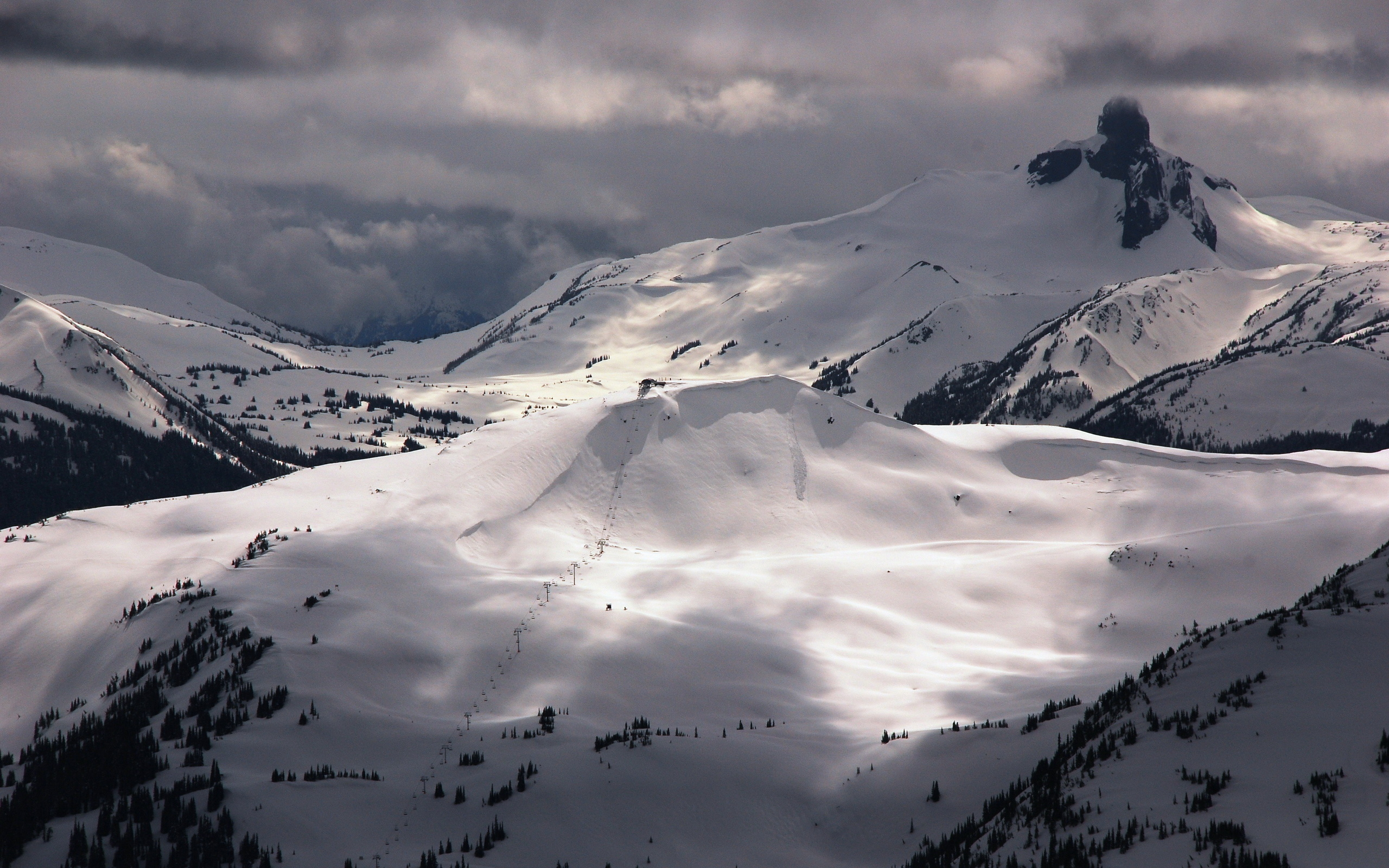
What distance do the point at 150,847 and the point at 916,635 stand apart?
93317 mm

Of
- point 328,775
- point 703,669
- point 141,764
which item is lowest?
point 328,775

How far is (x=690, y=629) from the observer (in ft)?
429

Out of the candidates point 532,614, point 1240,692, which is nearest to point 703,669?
point 532,614

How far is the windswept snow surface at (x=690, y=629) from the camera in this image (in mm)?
77438

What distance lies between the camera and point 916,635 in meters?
137

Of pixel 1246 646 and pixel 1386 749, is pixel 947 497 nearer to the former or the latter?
pixel 1246 646

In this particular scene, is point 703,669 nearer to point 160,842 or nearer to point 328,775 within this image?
point 328,775

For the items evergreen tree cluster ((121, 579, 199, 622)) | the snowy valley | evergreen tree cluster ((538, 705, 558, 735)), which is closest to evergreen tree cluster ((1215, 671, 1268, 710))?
the snowy valley

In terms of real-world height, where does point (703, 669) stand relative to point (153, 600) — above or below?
below

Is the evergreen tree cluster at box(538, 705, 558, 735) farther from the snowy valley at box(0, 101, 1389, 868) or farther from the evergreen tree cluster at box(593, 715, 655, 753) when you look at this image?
the evergreen tree cluster at box(593, 715, 655, 753)

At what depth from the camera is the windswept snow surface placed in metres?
77.4

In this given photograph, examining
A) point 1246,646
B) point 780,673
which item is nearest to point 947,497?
point 780,673

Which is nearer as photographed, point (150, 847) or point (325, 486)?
point (150, 847)

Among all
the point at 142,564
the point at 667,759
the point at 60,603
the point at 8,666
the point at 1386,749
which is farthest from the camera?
the point at 142,564
